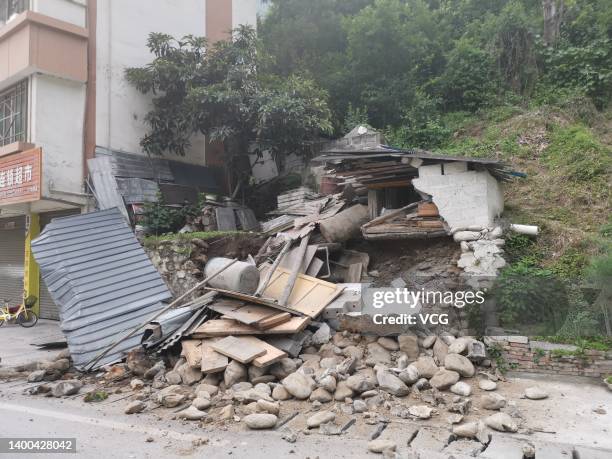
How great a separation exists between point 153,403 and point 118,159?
8.07 m

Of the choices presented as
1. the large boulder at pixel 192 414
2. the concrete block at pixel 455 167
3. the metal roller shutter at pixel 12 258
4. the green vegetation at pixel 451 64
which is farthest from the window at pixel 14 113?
the concrete block at pixel 455 167

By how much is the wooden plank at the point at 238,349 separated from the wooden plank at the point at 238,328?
130mm

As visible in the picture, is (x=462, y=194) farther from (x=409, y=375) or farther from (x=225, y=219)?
(x=225, y=219)

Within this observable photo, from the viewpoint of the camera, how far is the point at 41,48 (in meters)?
11.0

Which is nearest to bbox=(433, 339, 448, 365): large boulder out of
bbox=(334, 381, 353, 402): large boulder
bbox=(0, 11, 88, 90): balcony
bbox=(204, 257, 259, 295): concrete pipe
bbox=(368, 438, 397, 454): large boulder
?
bbox=(334, 381, 353, 402): large boulder

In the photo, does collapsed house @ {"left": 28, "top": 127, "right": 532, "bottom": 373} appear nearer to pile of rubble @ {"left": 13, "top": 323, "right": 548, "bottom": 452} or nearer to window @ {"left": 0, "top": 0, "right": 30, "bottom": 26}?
pile of rubble @ {"left": 13, "top": 323, "right": 548, "bottom": 452}

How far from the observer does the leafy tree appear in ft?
38.7

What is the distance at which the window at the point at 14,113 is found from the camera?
1162 cm

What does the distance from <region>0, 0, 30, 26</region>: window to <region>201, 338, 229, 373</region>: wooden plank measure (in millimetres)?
10553

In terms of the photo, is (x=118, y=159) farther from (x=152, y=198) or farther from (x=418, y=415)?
(x=418, y=415)

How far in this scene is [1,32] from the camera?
11586 mm

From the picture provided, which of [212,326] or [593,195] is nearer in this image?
[212,326]

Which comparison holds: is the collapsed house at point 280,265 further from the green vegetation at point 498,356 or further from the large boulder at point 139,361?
the green vegetation at point 498,356

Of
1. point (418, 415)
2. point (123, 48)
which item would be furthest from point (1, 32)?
point (418, 415)
